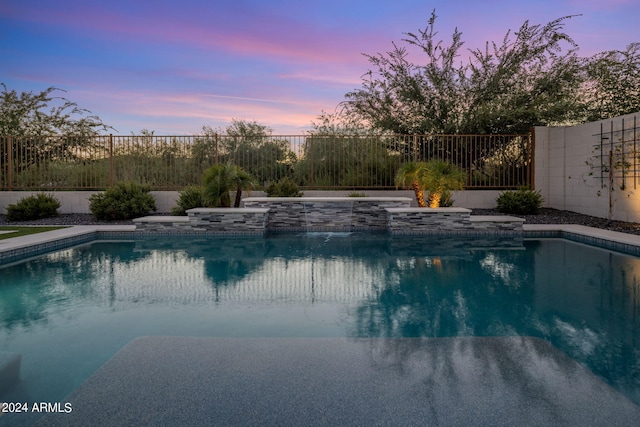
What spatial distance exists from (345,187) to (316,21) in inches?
187

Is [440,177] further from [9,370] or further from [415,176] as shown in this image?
[9,370]

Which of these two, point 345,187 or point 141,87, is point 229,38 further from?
point 345,187

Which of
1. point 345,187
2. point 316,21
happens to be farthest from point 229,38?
point 345,187

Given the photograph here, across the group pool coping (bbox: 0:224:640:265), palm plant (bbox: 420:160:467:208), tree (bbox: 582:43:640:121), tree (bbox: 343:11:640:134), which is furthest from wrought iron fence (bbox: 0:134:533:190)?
tree (bbox: 582:43:640:121)

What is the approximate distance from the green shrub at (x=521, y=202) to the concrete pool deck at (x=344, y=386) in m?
9.56

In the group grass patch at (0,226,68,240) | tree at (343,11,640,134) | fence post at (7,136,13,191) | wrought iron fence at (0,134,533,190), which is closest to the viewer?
grass patch at (0,226,68,240)

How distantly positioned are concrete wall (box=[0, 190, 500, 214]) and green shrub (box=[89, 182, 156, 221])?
0.78 m

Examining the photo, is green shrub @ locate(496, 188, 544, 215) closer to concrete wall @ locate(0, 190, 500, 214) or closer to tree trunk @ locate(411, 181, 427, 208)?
concrete wall @ locate(0, 190, 500, 214)

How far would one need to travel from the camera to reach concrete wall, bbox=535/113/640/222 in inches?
400

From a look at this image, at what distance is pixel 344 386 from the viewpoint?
2576 mm

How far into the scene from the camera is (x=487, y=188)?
43.8ft

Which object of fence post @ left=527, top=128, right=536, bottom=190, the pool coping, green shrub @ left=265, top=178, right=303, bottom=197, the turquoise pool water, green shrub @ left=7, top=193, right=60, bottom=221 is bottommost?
the turquoise pool water

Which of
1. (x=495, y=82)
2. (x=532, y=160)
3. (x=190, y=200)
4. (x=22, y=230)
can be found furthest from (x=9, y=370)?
(x=495, y=82)

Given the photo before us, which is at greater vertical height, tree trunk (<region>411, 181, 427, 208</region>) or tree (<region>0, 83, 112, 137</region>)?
tree (<region>0, 83, 112, 137</region>)
